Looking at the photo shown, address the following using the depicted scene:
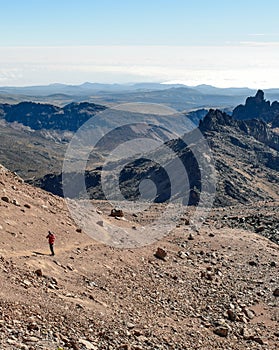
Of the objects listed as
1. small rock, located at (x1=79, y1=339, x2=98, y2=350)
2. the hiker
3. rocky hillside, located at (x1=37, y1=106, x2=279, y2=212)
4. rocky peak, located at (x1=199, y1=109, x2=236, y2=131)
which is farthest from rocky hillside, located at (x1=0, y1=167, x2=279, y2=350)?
rocky peak, located at (x1=199, y1=109, x2=236, y2=131)

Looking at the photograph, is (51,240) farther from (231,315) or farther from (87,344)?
(231,315)

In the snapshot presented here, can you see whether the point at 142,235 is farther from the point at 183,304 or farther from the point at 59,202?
the point at 183,304

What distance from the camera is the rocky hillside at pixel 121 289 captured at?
48.1 ft

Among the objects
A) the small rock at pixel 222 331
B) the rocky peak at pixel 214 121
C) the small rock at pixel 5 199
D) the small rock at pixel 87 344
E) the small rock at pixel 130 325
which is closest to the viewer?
the small rock at pixel 87 344

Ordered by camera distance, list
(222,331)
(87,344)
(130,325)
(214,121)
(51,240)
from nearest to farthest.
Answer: (87,344), (130,325), (222,331), (51,240), (214,121)

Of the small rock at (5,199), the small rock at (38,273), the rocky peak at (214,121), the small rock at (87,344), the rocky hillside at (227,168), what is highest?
the rocky peak at (214,121)

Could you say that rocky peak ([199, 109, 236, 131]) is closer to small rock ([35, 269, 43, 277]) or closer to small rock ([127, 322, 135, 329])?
small rock ([35, 269, 43, 277])

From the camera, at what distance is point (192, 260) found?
26125mm

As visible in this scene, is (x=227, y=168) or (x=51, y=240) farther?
(x=227, y=168)

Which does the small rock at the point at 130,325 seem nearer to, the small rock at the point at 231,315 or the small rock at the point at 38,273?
the small rock at the point at 38,273

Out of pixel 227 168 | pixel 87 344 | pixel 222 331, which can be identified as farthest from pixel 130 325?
pixel 227 168

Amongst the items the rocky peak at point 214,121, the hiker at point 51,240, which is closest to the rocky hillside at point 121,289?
the hiker at point 51,240

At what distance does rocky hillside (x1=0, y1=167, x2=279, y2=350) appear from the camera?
14.7m

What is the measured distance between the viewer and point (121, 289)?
1973 centimetres
